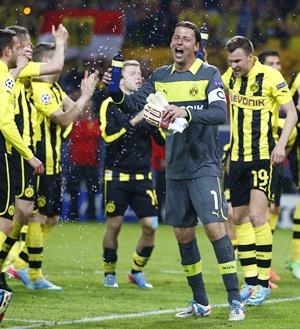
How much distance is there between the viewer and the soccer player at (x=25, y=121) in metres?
9.52

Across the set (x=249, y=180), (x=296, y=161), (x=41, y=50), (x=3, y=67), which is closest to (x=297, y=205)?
(x=296, y=161)

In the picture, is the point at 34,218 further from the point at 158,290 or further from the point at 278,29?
the point at 278,29

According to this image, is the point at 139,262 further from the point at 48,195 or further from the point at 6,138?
the point at 6,138

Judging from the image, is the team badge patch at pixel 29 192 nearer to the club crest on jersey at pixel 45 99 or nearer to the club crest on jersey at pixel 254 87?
the club crest on jersey at pixel 45 99

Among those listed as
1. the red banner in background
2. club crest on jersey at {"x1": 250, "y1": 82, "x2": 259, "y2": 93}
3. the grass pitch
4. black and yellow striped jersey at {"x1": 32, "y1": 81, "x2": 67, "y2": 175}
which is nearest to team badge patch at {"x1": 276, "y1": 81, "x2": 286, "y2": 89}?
club crest on jersey at {"x1": 250, "y1": 82, "x2": 259, "y2": 93}

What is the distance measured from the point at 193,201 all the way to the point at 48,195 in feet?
8.57

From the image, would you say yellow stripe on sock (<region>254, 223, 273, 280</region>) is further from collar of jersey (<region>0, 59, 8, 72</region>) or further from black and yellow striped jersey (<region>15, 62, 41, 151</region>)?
collar of jersey (<region>0, 59, 8, 72</region>)

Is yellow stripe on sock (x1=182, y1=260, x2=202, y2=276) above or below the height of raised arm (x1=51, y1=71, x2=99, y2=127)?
below

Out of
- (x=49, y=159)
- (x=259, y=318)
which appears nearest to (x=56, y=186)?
(x=49, y=159)

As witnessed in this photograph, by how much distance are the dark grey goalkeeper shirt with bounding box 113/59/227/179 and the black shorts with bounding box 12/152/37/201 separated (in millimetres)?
1319

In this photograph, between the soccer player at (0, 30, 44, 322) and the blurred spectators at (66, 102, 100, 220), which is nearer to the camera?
the soccer player at (0, 30, 44, 322)

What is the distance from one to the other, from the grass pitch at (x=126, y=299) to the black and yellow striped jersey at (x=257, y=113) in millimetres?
1362

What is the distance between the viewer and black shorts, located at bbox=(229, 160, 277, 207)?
32.5 feet

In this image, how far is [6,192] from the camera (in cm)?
806
